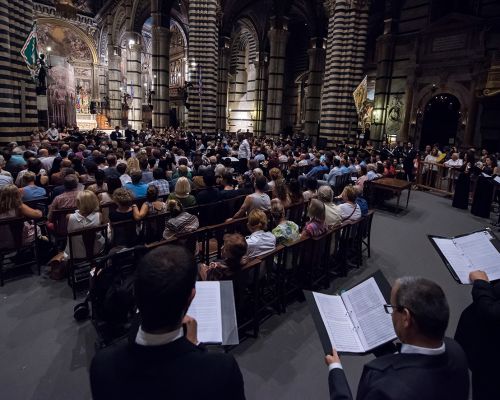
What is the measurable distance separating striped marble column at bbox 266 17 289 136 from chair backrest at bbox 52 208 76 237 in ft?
67.0

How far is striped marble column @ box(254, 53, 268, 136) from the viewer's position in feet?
96.1

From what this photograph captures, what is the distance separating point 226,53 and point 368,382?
27857 millimetres

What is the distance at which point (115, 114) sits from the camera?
103 ft

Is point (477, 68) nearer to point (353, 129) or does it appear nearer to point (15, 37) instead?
point (353, 129)

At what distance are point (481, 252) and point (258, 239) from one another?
2.09 meters

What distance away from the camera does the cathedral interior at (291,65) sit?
14.9m

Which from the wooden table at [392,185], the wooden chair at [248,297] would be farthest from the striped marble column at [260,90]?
the wooden chair at [248,297]

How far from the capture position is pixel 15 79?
11383 mm

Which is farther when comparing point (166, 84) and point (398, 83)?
point (166, 84)

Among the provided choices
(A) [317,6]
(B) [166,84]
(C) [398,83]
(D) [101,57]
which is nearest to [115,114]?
(D) [101,57]

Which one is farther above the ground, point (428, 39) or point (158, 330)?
point (428, 39)

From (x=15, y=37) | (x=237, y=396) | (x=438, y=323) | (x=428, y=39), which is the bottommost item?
(x=237, y=396)

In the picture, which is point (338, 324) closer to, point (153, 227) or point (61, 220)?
point (153, 227)

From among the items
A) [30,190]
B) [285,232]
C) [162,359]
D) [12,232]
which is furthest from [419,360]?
[30,190]
